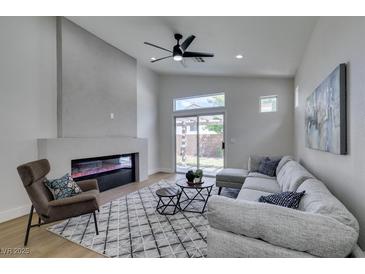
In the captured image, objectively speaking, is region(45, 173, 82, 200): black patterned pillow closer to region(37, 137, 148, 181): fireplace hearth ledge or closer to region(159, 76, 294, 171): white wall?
region(37, 137, 148, 181): fireplace hearth ledge

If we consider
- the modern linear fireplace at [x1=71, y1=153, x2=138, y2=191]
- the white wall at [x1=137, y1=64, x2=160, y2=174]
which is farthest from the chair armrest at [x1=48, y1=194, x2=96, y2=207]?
the white wall at [x1=137, y1=64, x2=160, y2=174]

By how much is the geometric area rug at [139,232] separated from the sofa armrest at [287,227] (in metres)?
1.01

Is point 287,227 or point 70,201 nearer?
point 287,227

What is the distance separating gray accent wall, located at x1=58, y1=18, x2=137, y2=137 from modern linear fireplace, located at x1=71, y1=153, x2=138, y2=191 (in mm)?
606

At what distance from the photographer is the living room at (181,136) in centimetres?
157

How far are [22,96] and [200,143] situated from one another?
4.63 metres

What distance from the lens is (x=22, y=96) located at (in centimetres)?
324

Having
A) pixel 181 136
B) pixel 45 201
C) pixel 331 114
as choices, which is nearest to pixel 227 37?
pixel 331 114

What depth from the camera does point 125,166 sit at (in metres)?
5.43

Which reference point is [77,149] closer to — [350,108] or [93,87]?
[93,87]

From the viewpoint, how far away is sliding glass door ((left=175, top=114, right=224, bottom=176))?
6129mm

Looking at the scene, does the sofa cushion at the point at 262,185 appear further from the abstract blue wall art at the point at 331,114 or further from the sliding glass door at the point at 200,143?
the sliding glass door at the point at 200,143

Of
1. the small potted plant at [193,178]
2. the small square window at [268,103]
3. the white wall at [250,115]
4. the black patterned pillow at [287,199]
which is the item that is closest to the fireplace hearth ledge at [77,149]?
the small potted plant at [193,178]
